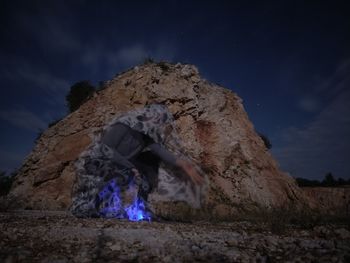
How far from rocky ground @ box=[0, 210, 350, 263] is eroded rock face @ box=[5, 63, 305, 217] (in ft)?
25.4

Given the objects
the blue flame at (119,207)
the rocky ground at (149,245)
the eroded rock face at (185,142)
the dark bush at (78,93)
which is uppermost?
the dark bush at (78,93)

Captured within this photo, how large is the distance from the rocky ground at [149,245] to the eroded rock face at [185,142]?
7740mm

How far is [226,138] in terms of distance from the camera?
1390 centimetres

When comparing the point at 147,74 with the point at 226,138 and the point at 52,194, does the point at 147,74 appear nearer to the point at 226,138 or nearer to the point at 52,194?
the point at 226,138

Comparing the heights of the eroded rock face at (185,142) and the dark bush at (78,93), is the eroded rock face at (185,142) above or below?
below

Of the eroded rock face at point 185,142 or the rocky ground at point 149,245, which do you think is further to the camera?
the eroded rock face at point 185,142

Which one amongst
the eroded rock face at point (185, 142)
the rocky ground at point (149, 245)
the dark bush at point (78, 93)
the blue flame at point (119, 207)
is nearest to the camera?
the rocky ground at point (149, 245)

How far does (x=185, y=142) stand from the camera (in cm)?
1329

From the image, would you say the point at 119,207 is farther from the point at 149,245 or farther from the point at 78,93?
the point at 78,93

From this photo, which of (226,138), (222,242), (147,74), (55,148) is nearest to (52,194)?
(55,148)

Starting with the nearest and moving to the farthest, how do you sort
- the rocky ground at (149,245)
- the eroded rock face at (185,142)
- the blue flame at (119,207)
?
1. the rocky ground at (149,245)
2. the blue flame at (119,207)
3. the eroded rock face at (185,142)

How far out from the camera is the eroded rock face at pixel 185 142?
40.8ft

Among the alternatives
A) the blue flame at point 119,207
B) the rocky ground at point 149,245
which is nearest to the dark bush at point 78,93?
the blue flame at point 119,207

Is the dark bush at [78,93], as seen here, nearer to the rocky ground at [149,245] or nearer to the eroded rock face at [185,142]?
the eroded rock face at [185,142]
